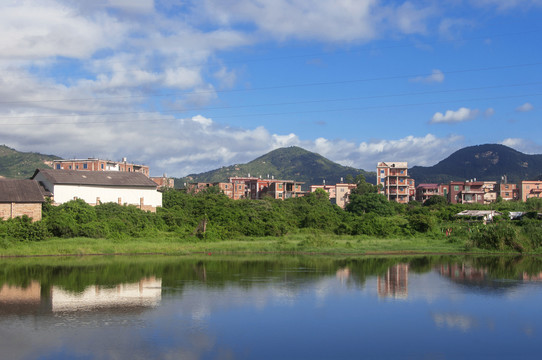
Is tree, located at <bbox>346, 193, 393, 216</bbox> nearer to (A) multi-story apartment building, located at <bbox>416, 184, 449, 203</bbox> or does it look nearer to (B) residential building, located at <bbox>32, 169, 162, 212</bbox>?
(B) residential building, located at <bbox>32, 169, 162, 212</bbox>

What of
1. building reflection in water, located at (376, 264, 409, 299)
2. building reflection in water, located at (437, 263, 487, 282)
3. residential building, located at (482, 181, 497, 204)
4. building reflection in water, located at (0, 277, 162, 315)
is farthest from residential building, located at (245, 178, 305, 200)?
building reflection in water, located at (0, 277, 162, 315)

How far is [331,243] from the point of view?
3669cm

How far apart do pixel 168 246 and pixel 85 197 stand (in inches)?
479

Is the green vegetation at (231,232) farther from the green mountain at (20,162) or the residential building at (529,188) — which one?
the green mountain at (20,162)

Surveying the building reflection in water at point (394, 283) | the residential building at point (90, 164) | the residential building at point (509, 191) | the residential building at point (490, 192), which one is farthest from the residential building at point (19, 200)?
the residential building at point (509, 191)

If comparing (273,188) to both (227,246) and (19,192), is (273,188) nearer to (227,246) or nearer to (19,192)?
(227,246)

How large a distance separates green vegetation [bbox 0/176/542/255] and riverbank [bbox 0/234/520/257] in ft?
0.19

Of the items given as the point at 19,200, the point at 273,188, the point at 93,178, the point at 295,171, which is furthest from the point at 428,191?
the point at 295,171

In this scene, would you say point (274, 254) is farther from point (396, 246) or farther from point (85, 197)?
point (85, 197)

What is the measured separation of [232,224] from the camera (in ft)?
135

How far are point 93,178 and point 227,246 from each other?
1516 centimetres

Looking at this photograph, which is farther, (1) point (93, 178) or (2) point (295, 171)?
(2) point (295, 171)

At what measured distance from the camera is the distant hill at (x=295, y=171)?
166 m

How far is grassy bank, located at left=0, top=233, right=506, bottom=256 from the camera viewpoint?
31803 mm
